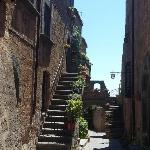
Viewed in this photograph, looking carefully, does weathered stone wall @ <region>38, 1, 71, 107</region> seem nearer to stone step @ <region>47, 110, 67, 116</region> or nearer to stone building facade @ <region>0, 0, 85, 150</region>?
stone building facade @ <region>0, 0, 85, 150</region>

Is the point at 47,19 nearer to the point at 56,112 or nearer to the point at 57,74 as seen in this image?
the point at 57,74

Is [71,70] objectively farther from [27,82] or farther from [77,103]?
[27,82]

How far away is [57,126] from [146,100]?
4001 mm

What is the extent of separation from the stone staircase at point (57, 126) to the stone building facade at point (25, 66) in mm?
424

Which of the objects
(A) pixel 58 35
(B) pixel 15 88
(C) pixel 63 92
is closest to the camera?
(B) pixel 15 88

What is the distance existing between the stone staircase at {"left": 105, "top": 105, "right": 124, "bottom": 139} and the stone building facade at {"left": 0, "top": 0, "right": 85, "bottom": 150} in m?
8.62

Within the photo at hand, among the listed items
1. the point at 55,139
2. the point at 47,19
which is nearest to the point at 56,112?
the point at 55,139

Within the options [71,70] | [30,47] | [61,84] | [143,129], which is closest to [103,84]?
[71,70]

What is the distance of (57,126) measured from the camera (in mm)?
17094

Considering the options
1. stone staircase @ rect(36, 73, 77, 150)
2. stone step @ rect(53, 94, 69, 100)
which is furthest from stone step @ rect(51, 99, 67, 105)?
stone step @ rect(53, 94, 69, 100)

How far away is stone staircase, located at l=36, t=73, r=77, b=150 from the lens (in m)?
15.8

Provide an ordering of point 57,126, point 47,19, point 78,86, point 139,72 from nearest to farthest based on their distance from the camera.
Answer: point 57,126
point 47,19
point 139,72
point 78,86

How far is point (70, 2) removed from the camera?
24.2 m

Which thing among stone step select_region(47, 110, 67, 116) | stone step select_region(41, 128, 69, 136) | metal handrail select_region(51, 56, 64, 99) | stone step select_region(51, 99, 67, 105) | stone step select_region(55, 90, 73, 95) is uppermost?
metal handrail select_region(51, 56, 64, 99)
